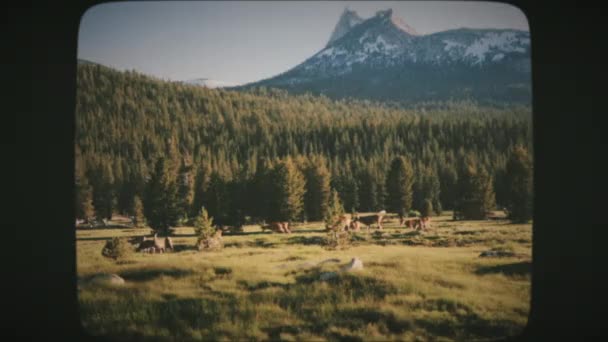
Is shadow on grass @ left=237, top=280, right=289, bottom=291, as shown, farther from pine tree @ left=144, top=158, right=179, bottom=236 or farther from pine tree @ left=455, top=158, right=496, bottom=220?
pine tree @ left=455, top=158, right=496, bottom=220

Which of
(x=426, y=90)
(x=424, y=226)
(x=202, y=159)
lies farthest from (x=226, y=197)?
(x=426, y=90)

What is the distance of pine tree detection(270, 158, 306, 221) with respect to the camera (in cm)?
484

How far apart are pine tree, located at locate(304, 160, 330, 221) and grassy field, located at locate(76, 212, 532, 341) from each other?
0.73 feet

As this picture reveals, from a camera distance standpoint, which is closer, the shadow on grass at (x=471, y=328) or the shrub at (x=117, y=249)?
the shadow on grass at (x=471, y=328)

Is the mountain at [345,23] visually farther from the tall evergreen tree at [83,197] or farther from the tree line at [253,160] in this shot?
the tall evergreen tree at [83,197]

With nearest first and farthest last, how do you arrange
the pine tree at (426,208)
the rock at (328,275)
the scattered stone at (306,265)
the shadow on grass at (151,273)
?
the shadow on grass at (151,273) < the rock at (328,275) < the scattered stone at (306,265) < the pine tree at (426,208)

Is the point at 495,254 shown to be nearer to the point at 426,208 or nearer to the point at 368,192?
the point at 426,208

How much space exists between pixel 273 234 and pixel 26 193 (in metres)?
3.48

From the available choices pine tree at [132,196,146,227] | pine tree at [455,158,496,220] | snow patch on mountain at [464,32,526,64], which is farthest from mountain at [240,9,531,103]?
pine tree at [132,196,146,227]

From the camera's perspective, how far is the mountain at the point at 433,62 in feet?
15.2

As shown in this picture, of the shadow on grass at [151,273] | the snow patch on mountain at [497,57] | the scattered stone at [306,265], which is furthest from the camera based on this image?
the snow patch on mountain at [497,57]

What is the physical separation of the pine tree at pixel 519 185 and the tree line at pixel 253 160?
0.02 m

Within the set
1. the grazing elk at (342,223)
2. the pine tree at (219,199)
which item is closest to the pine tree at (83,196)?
the pine tree at (219,199)

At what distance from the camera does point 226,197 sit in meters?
4.80
